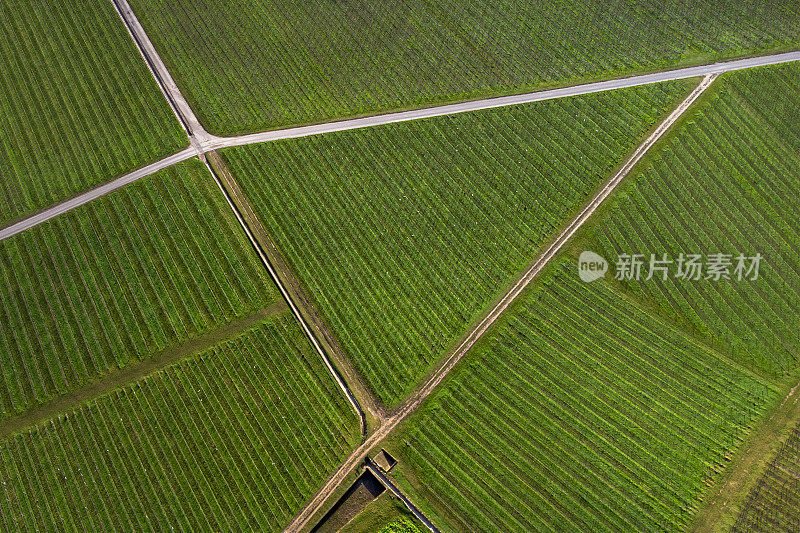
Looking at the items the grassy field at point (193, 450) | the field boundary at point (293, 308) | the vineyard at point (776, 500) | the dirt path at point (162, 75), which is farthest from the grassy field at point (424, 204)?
the vineyard at point (776, 500)

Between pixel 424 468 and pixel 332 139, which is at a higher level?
pixel 332 139

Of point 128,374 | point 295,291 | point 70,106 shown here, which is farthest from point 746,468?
point 70,106

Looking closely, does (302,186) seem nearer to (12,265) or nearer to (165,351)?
(165,351)

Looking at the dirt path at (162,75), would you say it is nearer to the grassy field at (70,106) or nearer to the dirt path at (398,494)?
the grassy field at (70,106)

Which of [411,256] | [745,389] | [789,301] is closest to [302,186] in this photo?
Answer: [411,256]

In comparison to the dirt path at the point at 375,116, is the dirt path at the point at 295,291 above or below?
below

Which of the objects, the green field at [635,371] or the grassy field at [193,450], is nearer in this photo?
the grassy field at [193,450]

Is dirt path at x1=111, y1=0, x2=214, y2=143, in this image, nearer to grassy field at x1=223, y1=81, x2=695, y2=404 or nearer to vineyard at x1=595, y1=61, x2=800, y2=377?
grassy field at x1=223, y1=81, x2=695, y2=404
